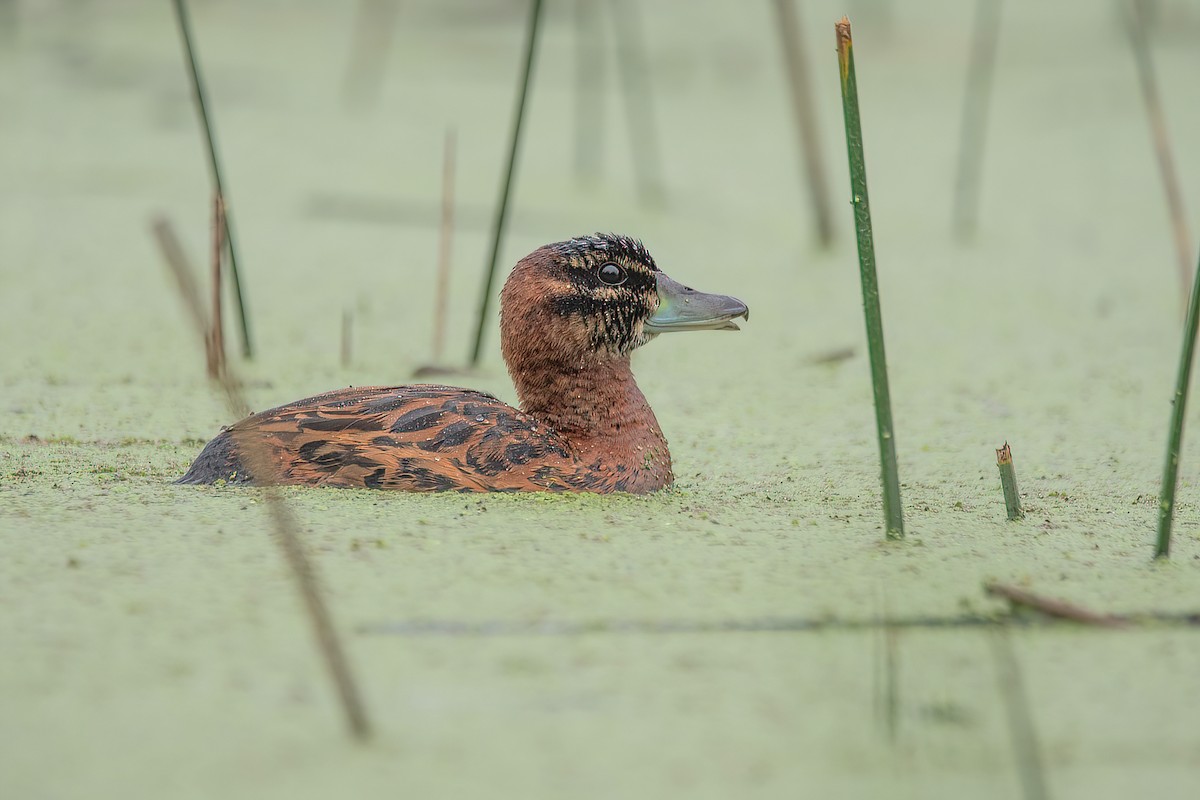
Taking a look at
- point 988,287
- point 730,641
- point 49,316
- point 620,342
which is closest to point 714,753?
point 730,641

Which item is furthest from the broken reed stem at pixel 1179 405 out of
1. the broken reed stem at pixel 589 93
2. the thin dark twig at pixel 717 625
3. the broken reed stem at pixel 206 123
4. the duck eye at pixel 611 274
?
the broken reed stem at pixel 589 93

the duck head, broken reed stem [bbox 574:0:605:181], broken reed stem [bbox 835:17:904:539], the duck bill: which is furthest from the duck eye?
broken reed stem [bbox 574:0:605:181]

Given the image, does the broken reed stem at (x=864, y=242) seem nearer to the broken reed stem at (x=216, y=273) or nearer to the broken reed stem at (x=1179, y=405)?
the broken reed stem at (x=1179, y=405)

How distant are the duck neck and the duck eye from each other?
176 mm

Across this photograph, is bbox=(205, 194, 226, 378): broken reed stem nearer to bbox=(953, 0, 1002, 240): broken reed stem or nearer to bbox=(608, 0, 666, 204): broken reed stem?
bbox=(608, 0, 666, 204): broken reed stem

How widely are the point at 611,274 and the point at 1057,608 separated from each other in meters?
1.48

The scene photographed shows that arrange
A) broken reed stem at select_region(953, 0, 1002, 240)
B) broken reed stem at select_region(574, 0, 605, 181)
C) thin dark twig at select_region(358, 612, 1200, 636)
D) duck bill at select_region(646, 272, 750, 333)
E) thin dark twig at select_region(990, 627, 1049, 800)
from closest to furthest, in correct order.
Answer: thin dark twig at select_region(990, 627, 1049, 800) < thin dark twig at select_region(358, 612, 1200, 636) < duck bill at select_region(646, 272, 750, 333) < broken reed stem at select_region(953, 0, 1002, 240) < broken reed stem at select_region(574, 0, 605, 181)

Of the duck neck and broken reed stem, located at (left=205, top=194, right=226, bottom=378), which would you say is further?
broken reed stem, located at (left=205, top=194, right=226, bottom=378)

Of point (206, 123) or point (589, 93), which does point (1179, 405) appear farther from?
point (589, 93)

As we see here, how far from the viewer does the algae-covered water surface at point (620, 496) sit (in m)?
2.04

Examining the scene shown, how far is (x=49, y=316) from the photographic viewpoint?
5352 millimetres

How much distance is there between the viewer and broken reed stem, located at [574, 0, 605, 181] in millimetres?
8281

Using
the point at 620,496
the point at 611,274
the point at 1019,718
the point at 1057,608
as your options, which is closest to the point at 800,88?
the point at 611,274

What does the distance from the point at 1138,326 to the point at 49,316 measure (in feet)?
12.6
